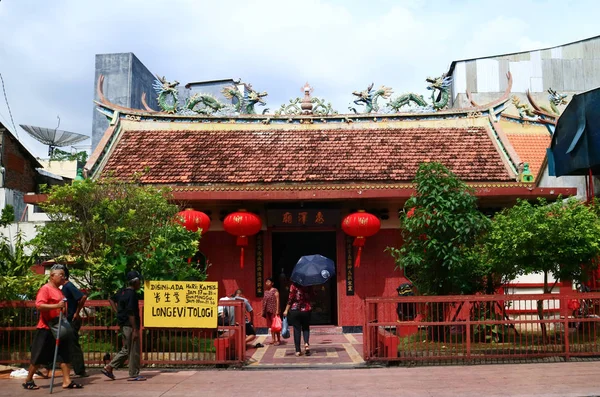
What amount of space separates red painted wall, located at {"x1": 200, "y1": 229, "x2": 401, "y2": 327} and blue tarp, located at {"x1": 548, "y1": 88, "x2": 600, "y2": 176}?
4.92 m

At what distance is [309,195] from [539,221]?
5390mm

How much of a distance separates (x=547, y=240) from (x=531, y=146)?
15.9m

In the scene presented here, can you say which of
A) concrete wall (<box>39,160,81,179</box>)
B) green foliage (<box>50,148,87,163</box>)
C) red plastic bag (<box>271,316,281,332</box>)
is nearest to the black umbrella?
red plastic bag (<box>271,316,281,332</box>)

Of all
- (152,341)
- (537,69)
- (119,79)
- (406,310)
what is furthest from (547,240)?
(119,79)

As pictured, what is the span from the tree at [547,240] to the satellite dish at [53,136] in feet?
91.6

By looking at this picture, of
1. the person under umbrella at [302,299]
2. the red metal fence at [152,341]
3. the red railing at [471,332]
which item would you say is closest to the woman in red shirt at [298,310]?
the person under umbrella at [302,299]

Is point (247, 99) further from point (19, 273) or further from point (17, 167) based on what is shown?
point (17, 167)

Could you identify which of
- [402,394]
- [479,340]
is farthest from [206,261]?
[402,394]

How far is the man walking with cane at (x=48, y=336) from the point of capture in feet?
26.8

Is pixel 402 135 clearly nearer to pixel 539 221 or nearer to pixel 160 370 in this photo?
pixel 539 221

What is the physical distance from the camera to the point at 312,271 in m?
11.2

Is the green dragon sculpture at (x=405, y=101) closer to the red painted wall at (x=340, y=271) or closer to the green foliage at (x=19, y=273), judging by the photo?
the red painted wall at (x=340, y=271)

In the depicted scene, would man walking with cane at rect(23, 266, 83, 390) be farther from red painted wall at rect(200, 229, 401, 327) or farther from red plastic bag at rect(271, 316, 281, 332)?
red painted wall at rect(200, 229, 401, 327)

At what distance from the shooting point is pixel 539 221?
34.4ft
